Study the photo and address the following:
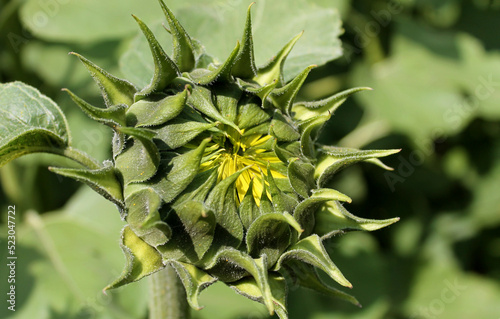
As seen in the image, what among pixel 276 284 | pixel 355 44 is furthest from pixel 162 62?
pixel 355 44

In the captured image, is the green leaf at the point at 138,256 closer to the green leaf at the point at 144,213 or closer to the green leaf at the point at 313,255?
the green leaf at the point at 144,213

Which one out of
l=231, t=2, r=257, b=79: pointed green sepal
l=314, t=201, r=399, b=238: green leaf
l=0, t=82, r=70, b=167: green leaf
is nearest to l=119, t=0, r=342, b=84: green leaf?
l=0, t=82, r=70, b=167: green leaf

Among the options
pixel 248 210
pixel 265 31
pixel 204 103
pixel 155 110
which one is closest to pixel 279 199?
pixel 248 210

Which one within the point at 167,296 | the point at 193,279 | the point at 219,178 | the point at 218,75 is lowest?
the point at 167,296

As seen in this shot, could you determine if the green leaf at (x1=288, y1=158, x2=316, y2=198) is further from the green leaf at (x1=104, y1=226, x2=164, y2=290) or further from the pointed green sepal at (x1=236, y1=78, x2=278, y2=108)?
the green leaf at (x1=104, y1=226, x2=164, y2=290)

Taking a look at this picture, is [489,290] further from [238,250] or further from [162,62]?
[162,62]

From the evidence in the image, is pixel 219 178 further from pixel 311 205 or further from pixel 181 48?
pixel 181 48

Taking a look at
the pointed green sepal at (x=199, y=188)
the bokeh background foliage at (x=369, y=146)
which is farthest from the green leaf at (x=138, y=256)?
the bokeh background foliage at (x=369, y=146)
